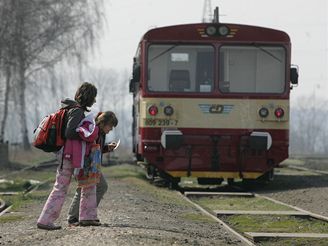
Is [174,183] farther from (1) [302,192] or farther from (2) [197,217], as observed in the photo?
(2) [197,217]

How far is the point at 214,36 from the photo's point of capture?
16.0 meters

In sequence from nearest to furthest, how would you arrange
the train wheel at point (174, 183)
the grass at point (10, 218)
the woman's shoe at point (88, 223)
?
the woman's shoe at point (88, 223), the grass at point (10, 218), the train wheel at point (174, 183)

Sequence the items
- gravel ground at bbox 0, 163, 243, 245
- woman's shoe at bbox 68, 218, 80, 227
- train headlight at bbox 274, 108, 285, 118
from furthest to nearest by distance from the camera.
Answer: train headlight at bbox 274, 108, 285, 118
woman's shoe at bbox 68, 218, 80, 227
gravel ground at bbox 0, 163, 243, 245

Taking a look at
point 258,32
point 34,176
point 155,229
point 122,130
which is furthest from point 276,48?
point 122,130

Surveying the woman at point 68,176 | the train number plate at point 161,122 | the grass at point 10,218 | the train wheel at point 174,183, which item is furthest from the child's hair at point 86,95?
the train wheel at point 174,183

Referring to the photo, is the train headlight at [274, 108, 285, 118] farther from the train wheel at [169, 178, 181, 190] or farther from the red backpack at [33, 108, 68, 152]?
the red backpack at [33, 108, 68, 152]

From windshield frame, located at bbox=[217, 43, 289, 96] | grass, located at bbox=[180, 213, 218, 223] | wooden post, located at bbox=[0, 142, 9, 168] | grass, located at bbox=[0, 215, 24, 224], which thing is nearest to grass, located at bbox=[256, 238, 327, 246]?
grass, located at bbox=[180, 213, 218, 223]

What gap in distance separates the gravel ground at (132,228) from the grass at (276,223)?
458 millimetres

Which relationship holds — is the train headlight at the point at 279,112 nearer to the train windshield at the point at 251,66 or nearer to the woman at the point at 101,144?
the train windshield at the point at 251,66

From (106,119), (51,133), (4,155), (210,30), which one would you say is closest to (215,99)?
(210,30)

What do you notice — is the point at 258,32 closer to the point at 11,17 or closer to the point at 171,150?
the point at 171,150

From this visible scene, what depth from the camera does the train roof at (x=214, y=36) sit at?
15867mm

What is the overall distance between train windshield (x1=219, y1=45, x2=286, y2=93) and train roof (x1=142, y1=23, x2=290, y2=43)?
186mm

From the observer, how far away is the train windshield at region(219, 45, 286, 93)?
1600 centimetres
